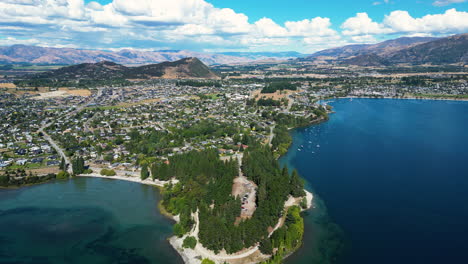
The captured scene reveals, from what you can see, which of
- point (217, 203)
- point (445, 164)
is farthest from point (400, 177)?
point (217, 203)

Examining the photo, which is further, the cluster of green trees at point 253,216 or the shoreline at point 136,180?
the shoreline at point 136,180

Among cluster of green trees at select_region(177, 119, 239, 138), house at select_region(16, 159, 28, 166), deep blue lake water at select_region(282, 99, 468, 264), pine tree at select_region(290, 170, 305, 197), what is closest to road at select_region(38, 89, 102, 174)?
house at select_region(16, 159, 28, 166)

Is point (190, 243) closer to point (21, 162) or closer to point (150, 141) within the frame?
point (150, 141)

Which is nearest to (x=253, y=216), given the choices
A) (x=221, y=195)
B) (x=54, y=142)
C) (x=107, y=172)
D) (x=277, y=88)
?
(x=221, y=195)

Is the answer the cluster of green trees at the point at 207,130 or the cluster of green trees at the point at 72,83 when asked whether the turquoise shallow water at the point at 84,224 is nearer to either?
the cluster of green trees at the point at 207,130

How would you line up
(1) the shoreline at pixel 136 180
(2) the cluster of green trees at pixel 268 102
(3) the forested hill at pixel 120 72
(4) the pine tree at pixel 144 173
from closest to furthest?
(1) the shoreline at pixel 136 180 → (4) the pine tree at pixel 144 173 → (2) the cluster of green trees at pixel 268 102 → (3) the forested hill at pixel 120 72

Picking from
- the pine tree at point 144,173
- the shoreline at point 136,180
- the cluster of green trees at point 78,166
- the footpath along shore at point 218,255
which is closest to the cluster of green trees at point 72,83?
the cluster of green trees at point 78,166

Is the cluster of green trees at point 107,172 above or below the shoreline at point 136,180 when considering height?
above
